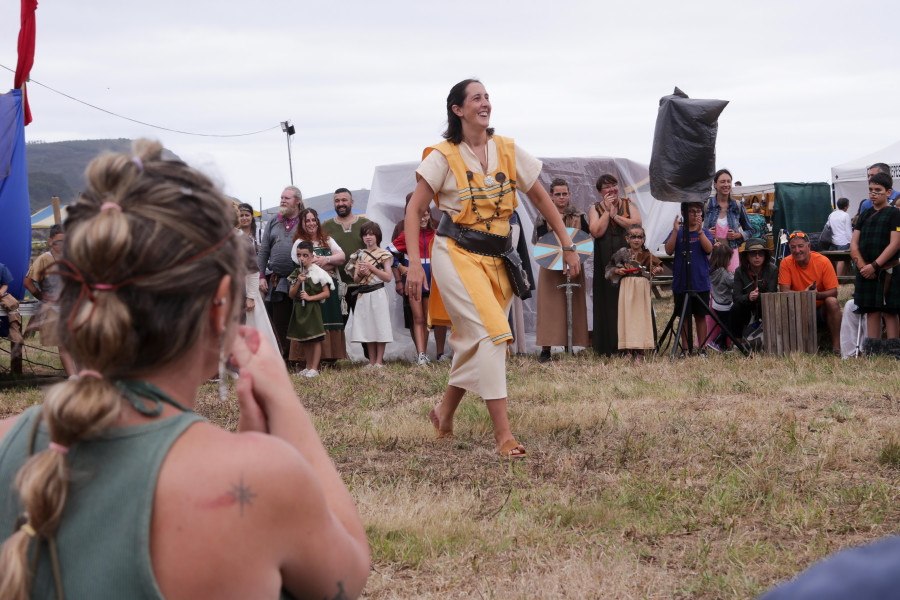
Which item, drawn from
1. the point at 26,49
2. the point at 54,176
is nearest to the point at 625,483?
the point at 26,49

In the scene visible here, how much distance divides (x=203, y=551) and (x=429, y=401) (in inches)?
221

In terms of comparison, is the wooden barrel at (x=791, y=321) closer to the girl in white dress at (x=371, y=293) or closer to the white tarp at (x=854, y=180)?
the girl in white dress at (x=371, y=293)

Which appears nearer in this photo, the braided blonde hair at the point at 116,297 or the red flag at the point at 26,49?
the braided blonde hair at the point at 116,297

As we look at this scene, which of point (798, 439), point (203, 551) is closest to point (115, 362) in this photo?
point (203, 551)

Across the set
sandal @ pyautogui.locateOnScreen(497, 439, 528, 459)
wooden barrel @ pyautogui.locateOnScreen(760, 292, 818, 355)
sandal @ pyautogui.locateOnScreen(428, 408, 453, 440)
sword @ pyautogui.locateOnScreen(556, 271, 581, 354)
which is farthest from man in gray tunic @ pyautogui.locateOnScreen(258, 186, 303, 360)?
sandal @ pyautogui.locateOnScreen(497, 439, 528, 459)

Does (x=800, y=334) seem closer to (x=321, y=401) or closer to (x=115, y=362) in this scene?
(x=321, y=401)

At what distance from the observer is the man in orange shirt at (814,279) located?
9320 millimetres

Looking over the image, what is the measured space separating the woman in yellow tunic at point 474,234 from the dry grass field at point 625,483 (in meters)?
0.45

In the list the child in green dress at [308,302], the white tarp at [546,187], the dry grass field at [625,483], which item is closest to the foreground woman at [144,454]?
the dry grass field at [625,483]

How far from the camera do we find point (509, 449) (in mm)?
4980

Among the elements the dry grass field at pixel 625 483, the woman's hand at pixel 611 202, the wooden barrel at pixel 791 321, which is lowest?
the dry grass field at pixel 625 483

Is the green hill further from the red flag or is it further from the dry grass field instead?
the red flag

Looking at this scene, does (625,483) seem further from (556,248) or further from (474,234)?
(556,248)

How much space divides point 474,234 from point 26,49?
18.7 ft
